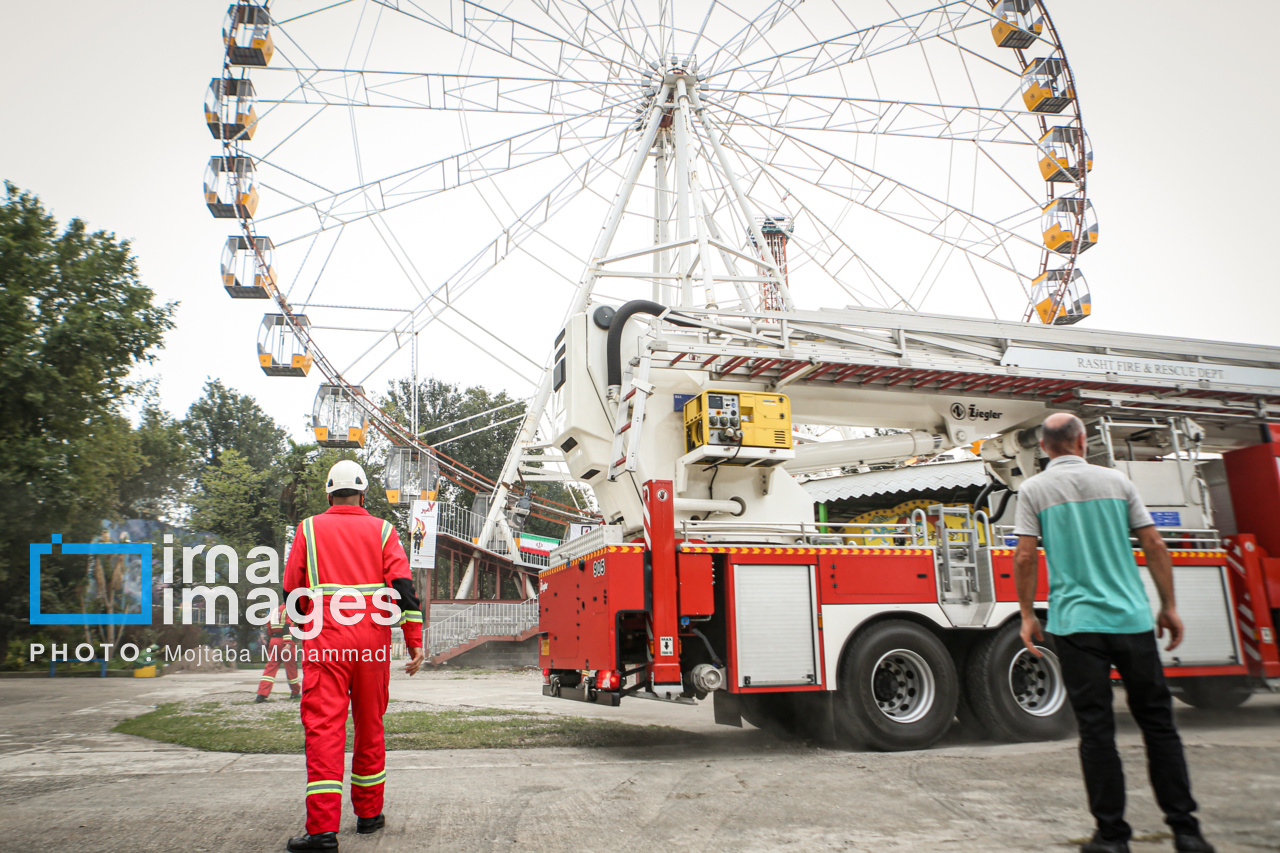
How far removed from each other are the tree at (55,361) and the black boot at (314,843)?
18.9 meters

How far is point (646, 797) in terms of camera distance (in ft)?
17.4

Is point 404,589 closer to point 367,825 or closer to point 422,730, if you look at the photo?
point 367,825

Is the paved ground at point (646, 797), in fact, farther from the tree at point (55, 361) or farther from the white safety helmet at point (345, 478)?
the tree at point (55, 361)

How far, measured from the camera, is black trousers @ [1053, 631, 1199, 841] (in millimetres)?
3664

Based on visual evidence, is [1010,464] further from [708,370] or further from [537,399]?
[537,399]

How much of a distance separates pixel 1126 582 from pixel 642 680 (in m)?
4.18

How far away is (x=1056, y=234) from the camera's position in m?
18.7

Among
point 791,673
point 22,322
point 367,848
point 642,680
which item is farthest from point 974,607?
point 22,322

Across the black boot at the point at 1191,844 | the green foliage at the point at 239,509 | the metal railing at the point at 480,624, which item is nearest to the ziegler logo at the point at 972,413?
the black boot at the point at 1191,844

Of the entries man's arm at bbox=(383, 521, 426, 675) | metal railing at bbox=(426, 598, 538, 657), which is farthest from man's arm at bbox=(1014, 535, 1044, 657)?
metal railing at bbox=(426, 598, 538, 657)

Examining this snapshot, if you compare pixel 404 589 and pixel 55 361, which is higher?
pixel 55 361

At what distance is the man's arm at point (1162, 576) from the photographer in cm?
401

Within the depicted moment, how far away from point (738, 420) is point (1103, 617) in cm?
466

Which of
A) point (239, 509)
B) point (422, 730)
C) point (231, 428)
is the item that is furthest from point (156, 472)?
point (422, 730)
